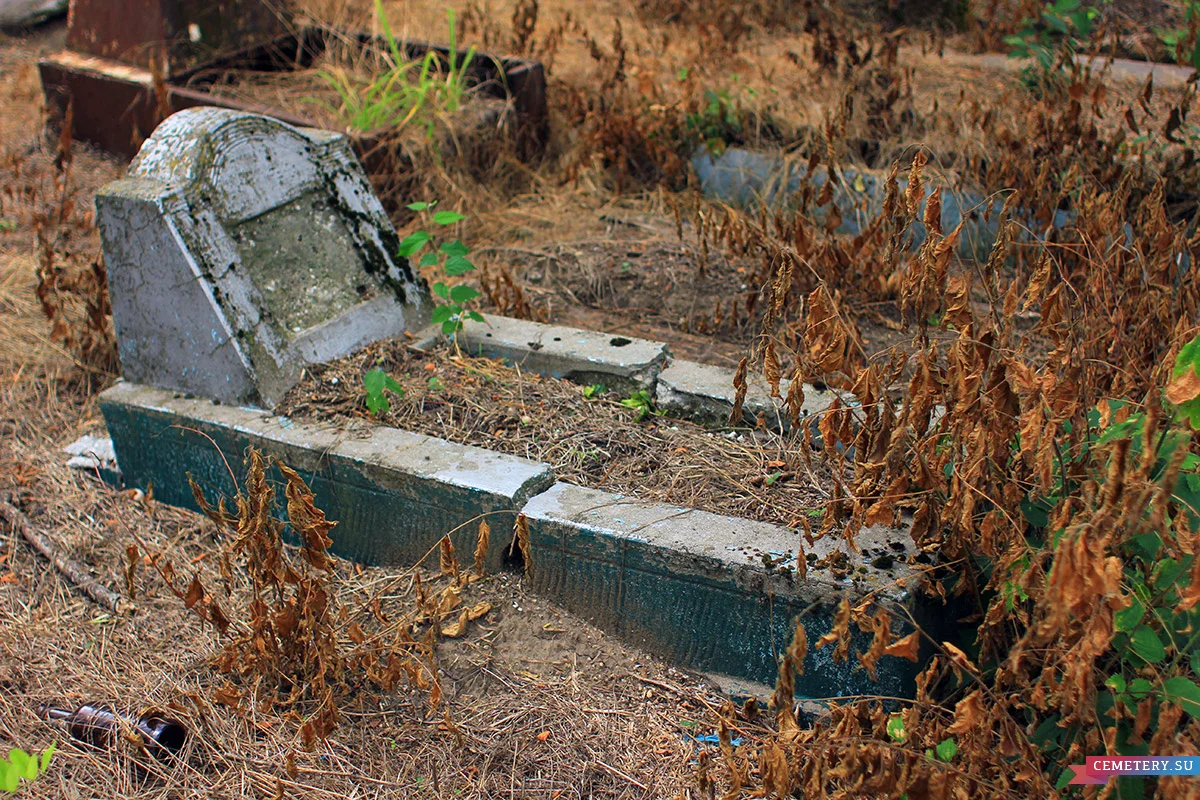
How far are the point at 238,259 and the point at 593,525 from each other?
59.1 inches

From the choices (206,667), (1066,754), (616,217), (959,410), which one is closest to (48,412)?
(206,667)

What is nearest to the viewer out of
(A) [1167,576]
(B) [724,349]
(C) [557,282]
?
(A) [1167,576]

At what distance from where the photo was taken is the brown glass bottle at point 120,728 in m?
2.47

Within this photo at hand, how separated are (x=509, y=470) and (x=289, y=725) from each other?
2.79 ft

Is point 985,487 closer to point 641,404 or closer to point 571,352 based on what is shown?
point 641,404

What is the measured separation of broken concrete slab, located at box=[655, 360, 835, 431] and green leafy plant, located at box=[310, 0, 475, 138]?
2.63 m

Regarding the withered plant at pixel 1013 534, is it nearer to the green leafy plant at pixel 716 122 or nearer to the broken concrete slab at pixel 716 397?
the broken concrete slab at pixel 716 397

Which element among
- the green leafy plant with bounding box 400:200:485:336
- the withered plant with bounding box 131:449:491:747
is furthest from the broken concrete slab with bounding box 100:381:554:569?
the green leafy plant with bounding box 400:200:485:336

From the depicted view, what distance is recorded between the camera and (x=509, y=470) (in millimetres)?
2875

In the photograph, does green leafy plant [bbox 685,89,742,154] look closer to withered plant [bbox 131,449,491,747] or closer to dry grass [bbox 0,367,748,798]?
dry grass [bbox 0,367,748,798]

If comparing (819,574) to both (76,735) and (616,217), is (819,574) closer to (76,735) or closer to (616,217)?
(76,735)

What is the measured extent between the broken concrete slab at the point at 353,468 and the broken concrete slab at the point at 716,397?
54cm

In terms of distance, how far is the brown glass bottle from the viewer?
8.12ft

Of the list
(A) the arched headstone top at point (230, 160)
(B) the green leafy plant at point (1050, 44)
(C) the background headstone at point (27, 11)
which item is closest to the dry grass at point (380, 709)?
(A) the arched headstone top at point (230, 160)
